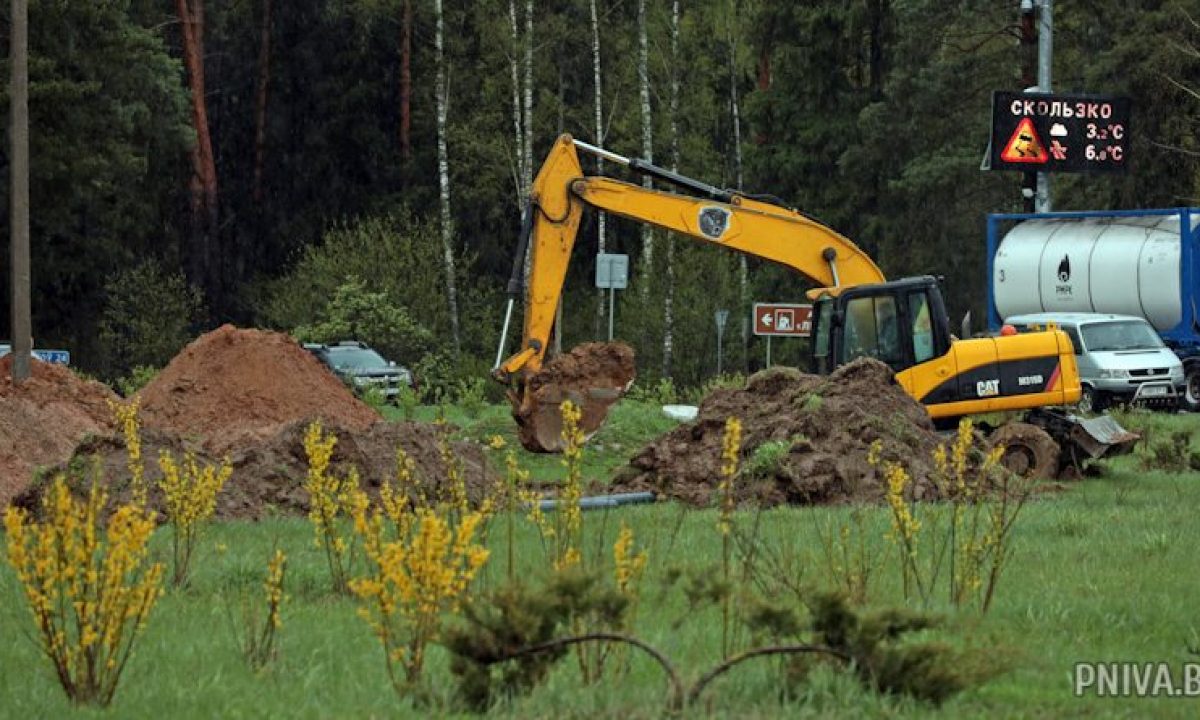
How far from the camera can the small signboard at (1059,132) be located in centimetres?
3834

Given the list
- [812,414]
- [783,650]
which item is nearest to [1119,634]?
[783,650]

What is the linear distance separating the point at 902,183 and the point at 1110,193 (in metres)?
6.55

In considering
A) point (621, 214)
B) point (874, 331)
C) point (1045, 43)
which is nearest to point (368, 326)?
point (1045, 43)

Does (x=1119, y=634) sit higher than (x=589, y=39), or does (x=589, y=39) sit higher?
(x=589, y=39)

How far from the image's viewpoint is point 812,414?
66.4 ft

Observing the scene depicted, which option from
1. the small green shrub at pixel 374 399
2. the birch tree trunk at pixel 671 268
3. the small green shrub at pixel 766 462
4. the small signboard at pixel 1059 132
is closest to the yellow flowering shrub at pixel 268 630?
the small green shrub at pixel 766 462

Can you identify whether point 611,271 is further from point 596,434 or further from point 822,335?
point 822,335

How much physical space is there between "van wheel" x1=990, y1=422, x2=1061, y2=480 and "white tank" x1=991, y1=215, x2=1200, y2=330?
1899cm

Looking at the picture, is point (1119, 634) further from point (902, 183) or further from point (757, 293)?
point (757, 293)

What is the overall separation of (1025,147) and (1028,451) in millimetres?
17027

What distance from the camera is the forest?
50.8 meters

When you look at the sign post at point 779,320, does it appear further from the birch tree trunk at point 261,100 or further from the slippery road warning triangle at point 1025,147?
the birch tree trunk at point 261,100

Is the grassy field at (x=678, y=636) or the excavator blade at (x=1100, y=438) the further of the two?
Answer: the excavator blade at (x=1100, y=438)

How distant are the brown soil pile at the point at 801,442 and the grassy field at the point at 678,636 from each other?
206cm
